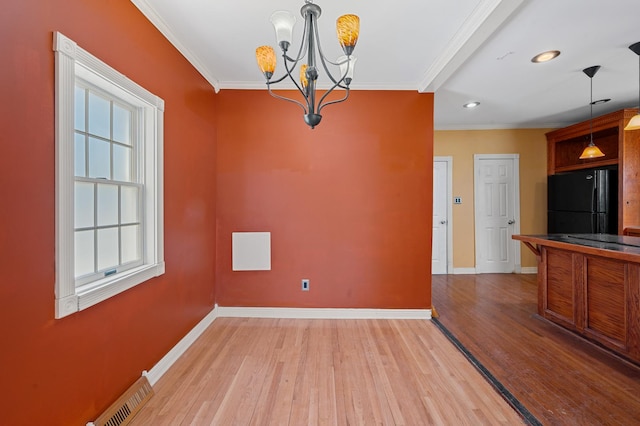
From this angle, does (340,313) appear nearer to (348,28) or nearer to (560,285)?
(560,285)

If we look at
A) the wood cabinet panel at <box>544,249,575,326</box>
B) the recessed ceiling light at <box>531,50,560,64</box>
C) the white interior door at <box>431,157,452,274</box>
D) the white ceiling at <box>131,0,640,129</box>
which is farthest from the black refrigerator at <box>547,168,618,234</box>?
the recessed ceiling light at <box>531,50,560,64</box>

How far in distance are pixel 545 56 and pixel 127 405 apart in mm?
4174

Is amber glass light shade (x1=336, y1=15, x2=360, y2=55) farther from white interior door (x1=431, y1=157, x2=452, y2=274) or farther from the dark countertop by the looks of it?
white interior door (x1=431, y1=157, x2=452, y2=274)

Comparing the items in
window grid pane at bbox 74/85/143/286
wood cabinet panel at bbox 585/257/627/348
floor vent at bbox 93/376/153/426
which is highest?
window grid pane at bbox 74/85/143/286

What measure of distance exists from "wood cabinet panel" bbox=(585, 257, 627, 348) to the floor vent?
3.57 m

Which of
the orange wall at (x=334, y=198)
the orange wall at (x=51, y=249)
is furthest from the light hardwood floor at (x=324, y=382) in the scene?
the orange wall at (x=334, y=198)

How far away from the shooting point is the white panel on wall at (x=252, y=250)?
317 centimetres

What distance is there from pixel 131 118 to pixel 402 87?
2615 millimetres

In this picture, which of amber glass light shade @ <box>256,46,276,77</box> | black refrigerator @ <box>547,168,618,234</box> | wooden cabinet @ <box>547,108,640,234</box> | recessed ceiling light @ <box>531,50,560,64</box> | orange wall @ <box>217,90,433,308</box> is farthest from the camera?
black refrigerator @ <box>547,168,618,234</box>

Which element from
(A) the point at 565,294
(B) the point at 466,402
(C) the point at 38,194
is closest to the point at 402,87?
(A) the point at 565,294

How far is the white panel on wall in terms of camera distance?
3.17 meters

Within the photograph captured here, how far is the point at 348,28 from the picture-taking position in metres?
1.37

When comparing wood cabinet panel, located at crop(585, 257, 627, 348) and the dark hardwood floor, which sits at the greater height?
wood cabinet panel, located at crop(585, 257, 627, 348)

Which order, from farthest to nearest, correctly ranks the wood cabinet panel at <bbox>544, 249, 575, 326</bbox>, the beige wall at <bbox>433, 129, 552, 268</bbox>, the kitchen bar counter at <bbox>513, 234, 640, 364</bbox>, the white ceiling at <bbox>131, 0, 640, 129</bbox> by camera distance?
the beige wall at <bbox>433, 129, 552, 268</bbox>, the wood cabinet panel at <bbox>544, 249, 575, 326</bbox>, the kitchen bar counter at <bbox>513, 234, 640, 364</bbox>, the white ceiling at <bbox>131, 0, 640, 129</bbox>
